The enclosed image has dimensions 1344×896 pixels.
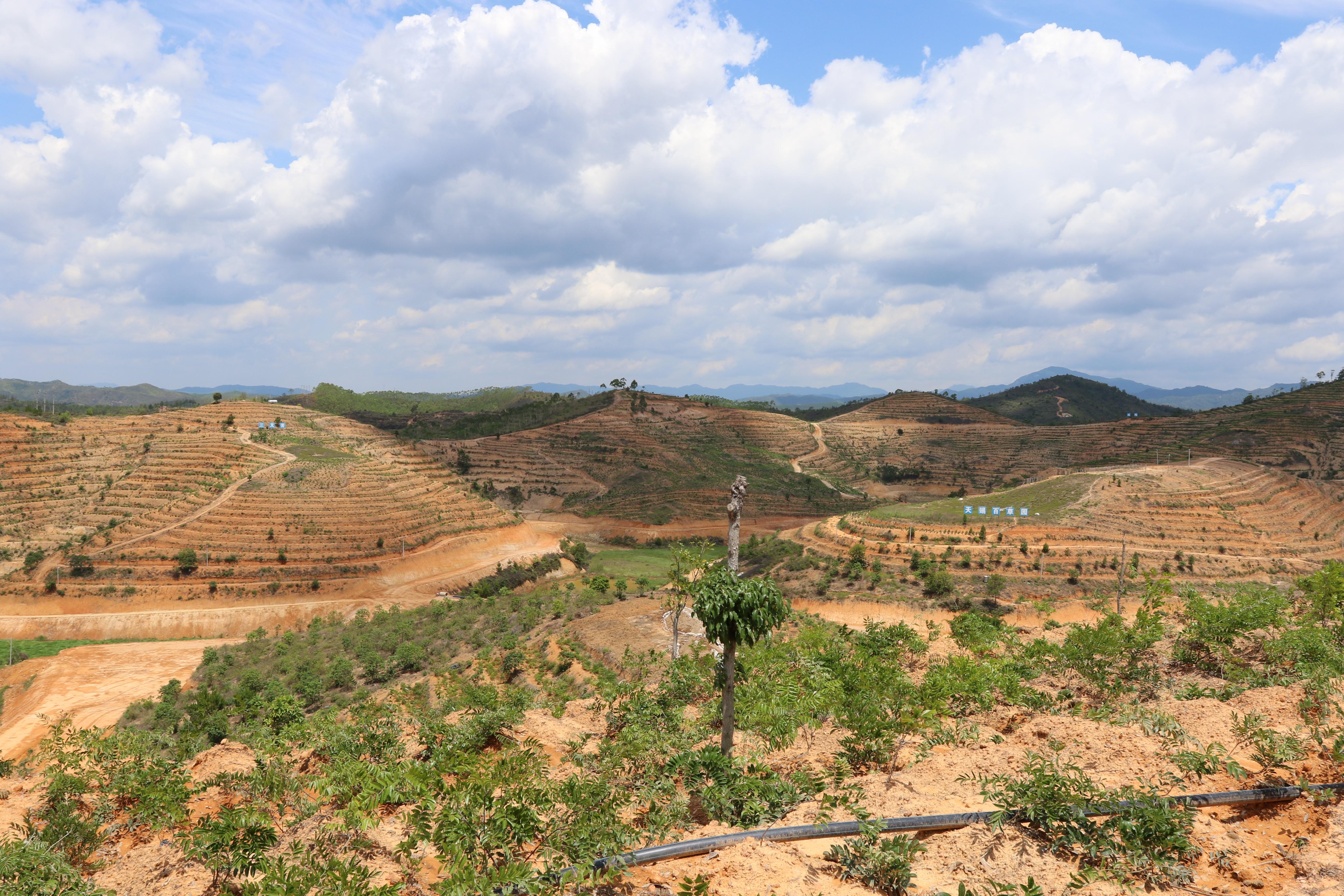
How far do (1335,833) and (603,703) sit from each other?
13.7 m

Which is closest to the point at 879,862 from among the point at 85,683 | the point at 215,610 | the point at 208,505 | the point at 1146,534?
the point at 85,683

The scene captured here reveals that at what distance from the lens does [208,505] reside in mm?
50562

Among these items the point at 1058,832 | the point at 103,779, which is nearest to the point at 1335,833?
the point at 1058,832

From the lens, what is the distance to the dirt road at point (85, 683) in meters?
26.3

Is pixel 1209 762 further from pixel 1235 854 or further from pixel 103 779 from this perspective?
pixel 103 779

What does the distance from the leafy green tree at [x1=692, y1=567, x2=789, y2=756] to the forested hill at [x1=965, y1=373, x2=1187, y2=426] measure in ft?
470

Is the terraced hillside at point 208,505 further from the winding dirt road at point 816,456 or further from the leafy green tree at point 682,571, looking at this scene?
the winding dirt road at point 816,456

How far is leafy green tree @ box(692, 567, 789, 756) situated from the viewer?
32.0 ft

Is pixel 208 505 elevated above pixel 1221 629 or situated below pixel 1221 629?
below

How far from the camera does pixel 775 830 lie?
26.9ft

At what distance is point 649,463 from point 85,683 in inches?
2465

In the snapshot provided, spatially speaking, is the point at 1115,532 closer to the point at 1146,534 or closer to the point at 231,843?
the point at 1146,534

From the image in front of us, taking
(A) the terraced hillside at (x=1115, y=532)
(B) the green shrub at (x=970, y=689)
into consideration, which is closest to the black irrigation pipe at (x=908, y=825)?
(B) the green shrub at (x=970, y=689)

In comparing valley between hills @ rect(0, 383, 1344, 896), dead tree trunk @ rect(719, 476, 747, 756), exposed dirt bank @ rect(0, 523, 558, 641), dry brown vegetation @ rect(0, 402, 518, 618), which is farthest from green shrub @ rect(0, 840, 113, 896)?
dry brown vegetation @ rect(0, 402, 518, 618)
